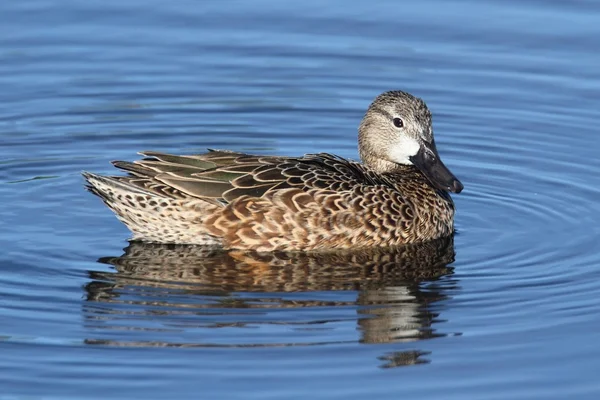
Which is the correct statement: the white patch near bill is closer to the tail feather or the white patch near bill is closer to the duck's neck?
the duck's neck

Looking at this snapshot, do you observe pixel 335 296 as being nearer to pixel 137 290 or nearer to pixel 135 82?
pixel 137 290

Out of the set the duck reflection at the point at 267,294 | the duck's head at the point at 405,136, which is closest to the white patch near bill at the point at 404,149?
the duck's head at the point at 405,136

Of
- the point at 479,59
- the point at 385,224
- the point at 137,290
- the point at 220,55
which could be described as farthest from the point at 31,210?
the point at 479,59

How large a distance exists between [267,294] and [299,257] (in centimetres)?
117

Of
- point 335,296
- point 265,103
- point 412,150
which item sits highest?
point 265,103

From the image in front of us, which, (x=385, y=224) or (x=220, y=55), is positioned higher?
(x=220, y=55)

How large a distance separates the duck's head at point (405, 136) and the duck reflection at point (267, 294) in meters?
0.67

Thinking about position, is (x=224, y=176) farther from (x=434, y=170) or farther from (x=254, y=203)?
(x=434, y=170)

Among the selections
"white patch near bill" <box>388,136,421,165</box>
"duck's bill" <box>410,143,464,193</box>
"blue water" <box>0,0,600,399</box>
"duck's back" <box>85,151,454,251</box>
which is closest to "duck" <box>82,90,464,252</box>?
"duck's back" <box>85,151,454,251</box>

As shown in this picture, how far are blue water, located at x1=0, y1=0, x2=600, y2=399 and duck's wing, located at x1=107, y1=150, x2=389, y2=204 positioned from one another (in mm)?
597

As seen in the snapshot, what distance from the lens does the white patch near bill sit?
12.9 meters

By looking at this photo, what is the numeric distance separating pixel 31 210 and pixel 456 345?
15.8ft

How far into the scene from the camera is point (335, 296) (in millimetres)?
10859

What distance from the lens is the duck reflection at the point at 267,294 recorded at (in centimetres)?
1003
